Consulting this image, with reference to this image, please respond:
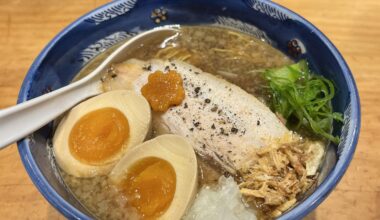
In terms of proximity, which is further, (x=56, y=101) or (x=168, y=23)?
(x=168, y=23)

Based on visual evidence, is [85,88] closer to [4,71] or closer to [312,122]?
[4,71]

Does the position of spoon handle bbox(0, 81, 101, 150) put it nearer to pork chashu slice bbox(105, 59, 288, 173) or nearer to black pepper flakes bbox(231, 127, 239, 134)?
pork chashu slice bbox(105, 59, 288, 173)

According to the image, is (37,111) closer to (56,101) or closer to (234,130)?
(56,101)

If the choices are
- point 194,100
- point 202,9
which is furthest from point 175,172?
point 202,9

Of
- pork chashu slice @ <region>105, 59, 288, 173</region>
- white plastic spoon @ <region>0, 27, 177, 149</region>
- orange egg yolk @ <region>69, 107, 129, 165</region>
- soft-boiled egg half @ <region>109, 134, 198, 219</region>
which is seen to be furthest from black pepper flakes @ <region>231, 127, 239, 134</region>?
white plastic spoon @ <region>0, 27, 177, 149</region>

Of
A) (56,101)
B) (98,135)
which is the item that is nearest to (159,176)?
(98,135)

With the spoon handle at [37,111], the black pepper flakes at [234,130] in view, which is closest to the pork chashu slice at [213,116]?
the black pepper flakes at [234,130]
